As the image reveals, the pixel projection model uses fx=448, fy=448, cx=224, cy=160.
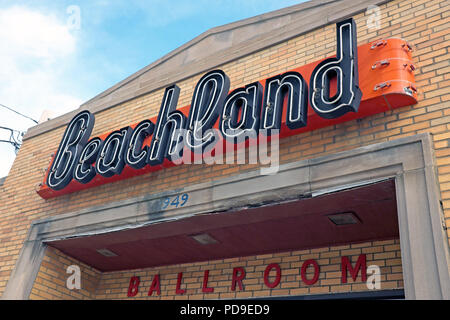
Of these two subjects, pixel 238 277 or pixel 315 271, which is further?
pixel 238 277

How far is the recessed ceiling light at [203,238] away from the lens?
6.35 metres

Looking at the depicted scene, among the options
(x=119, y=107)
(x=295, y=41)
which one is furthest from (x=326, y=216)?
(x=119, y=107)

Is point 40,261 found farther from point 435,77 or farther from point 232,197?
point 435,77

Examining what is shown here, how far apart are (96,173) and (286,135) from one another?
10.4ft

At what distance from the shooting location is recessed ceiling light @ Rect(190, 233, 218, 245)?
20.8ft

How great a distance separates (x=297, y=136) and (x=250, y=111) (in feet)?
2.23

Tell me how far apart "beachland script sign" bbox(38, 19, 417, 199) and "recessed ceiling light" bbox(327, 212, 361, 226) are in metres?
1.09

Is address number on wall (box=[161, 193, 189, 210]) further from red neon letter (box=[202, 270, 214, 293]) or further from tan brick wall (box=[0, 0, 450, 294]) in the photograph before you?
red neon letter (box=[202, 270, 214, 293])

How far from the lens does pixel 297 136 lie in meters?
5.60

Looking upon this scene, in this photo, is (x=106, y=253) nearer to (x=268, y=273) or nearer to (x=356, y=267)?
(x=268, y=273)

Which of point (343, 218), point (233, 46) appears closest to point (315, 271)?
point (343, 218)

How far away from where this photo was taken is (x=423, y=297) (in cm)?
376

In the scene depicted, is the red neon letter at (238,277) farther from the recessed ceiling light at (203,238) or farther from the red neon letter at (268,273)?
the recessed ceiling light at (203,238)
